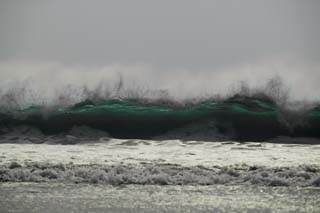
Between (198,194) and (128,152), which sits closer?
→ (198,194)

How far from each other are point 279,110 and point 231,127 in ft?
4.05

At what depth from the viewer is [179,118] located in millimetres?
13352

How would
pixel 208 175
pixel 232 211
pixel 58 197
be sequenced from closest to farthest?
1. pixel 232 211
2. pixel 58 197
3. pixel 208 175

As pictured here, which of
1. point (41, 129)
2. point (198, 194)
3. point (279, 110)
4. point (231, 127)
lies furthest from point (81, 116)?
point (198, 194)

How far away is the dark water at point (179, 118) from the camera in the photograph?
1288 centimetres

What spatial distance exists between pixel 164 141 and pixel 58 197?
4.77m

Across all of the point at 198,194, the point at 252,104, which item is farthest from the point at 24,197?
the point at 252,104

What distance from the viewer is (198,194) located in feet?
25.8

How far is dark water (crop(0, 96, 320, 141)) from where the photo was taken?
42.3 feet

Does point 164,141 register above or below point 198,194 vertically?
above

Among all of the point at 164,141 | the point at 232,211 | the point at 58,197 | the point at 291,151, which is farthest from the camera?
the point at 164,141

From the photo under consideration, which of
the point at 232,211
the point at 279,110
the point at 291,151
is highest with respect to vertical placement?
the point at 279,110

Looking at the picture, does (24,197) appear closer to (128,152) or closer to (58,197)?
(58,197)

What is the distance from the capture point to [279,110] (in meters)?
13.4
